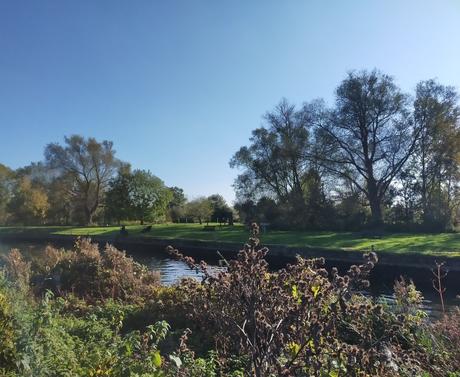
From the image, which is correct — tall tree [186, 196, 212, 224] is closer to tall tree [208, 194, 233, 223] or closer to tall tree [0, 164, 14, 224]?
tall tree [208, 194, 233, 223]

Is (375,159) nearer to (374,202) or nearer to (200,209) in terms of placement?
(374,202)

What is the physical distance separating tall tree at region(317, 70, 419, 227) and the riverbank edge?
44.9 feet

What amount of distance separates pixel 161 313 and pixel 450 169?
3617 cm

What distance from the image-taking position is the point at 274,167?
47.4 meters

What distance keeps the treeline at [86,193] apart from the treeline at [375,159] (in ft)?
57.7

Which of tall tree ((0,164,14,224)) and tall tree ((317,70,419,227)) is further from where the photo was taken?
tall tree ((0,164,14,224))

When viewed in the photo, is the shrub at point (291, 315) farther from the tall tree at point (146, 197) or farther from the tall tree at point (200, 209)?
the tall tree at point (200, 209)

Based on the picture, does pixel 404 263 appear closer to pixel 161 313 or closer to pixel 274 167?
pixel 161 313

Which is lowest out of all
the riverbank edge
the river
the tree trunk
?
the river

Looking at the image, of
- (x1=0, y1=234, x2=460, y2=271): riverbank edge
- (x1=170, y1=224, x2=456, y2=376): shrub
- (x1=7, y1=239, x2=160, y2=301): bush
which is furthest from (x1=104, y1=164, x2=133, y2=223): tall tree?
(x1=170, y1=224, x2=456, y2=376): shrub

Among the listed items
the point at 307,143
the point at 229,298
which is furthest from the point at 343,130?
the point at 229,298

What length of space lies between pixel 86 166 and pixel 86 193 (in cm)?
391

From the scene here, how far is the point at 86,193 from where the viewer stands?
62.2m

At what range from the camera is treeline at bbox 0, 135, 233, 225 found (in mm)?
57281
